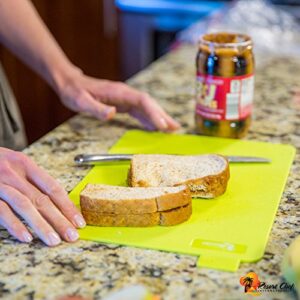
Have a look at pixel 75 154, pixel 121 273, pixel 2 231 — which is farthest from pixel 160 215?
pixel 75 154

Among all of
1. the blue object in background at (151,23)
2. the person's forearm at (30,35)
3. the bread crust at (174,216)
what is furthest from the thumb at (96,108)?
the blue object in background at (151,23)

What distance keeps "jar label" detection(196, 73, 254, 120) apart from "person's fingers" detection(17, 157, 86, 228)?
438 mm

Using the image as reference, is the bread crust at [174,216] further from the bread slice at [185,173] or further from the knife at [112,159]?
the knife at [112,159]

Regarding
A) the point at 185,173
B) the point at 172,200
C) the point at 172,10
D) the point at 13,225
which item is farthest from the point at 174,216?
the point at 172,10

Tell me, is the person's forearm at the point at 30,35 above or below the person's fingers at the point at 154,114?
above

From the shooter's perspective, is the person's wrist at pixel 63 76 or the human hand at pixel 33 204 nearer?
the human hand at pixel 33 204

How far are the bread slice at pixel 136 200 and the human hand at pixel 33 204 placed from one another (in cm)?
3

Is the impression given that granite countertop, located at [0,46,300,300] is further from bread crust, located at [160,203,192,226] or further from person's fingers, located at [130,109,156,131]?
person's fingers, located at [130,109,156,131]

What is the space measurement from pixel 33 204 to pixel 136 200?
0.17 metres

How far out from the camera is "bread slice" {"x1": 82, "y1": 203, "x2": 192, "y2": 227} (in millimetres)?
965

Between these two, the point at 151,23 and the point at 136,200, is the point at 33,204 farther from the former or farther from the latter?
the point at 151,23

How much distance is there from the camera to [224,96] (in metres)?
1.31

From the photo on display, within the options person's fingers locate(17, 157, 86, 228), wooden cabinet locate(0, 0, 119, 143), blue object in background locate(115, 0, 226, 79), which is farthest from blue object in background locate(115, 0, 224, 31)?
person's fingers locate(17, 157, 86, 228)

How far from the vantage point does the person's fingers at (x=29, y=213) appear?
93cm
